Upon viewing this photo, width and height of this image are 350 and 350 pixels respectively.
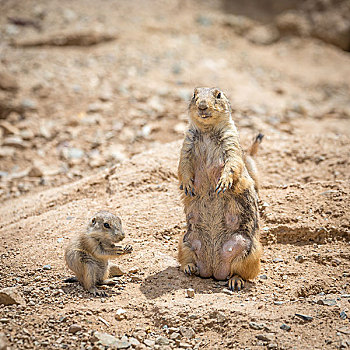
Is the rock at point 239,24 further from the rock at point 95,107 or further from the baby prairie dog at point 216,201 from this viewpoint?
the baby prairie dog at point 216,201

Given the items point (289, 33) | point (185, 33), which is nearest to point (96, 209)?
point (185, 33)

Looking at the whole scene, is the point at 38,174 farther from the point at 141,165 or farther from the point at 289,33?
the point at 289,33

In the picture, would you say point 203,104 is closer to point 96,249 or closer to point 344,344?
point 96,249

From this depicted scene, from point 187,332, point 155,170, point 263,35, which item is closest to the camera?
point 187,332

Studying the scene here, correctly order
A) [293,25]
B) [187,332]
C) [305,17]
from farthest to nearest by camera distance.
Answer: [305,17], [293,25], [187,332]

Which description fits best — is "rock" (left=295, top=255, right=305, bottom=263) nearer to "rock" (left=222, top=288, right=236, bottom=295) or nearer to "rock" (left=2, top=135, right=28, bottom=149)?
"rock" (left=222, top=288, right=236, bottom=295)

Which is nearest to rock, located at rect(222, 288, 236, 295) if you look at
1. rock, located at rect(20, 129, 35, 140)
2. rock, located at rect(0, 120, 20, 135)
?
rock, located at rect(20, 129, 35, 140)

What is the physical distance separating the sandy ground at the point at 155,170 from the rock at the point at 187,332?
0.06ft

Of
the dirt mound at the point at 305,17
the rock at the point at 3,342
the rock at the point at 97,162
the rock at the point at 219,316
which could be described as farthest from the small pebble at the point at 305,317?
the dirt mound at the point at 305,17

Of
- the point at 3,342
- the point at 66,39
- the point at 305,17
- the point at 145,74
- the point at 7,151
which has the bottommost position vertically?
the point at 7,151

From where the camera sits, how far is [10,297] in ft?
14.8

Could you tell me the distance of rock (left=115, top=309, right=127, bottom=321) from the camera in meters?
4.35

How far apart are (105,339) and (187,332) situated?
75cm

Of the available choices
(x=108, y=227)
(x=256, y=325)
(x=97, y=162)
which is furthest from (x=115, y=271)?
(x=97, y=162)
